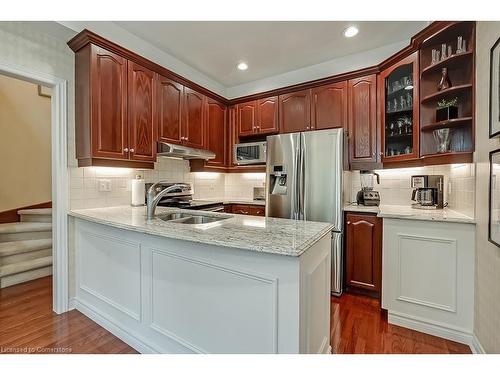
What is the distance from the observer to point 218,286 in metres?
1.28

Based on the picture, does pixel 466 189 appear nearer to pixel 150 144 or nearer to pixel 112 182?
pixel 150 144

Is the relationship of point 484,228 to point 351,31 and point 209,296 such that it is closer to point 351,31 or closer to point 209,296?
point 209,296

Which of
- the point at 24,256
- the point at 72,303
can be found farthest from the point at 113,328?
the point at 24,256

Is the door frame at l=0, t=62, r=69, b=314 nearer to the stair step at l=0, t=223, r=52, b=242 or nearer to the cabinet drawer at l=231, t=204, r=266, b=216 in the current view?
the stair step at l=0, t=223, r=52, b=242

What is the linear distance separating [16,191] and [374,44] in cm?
503

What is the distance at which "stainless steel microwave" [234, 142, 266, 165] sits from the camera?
11.2 ft

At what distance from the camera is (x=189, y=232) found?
1.29 m

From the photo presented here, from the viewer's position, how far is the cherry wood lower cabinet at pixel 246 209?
10.7ft

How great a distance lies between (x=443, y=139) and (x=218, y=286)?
2225 millimetres

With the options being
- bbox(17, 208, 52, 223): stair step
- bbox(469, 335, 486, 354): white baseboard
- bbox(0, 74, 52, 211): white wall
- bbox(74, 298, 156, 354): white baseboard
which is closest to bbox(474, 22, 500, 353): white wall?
bbox(469, 335, 486, 354): white baseboard

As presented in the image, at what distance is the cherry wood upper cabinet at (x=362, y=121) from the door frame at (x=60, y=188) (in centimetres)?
293

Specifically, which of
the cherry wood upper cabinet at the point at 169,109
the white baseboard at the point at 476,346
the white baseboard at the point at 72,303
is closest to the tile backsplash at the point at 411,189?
the white baseboard at the point at 476,346

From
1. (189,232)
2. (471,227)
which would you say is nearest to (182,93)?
(189,232)

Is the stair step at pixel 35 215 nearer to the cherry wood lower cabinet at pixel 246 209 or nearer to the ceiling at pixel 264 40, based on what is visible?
the cherry wood lower cabinet at pixel 246 209
